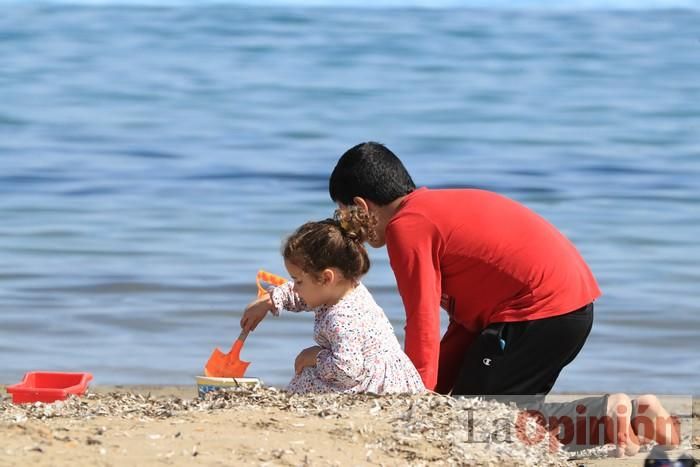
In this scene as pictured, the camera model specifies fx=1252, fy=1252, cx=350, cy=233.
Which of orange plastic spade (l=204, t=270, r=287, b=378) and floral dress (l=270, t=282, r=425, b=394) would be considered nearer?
floral dress (l=270, t=282, r=425, b=394)

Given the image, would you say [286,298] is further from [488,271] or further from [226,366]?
[488,271]

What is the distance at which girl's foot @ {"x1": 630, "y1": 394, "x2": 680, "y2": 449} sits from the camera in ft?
13.8

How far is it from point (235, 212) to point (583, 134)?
6.96 metres

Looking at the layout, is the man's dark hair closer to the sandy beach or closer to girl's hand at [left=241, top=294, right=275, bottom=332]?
girl's hand at [left=241, top=294, right=275, bottom=332]

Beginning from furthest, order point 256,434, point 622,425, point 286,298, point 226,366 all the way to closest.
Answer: point 226,366 < point 286,298 < point 622,425 < point 256,434

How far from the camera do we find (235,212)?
10977 millimetres

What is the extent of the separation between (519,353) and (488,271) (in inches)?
11.7

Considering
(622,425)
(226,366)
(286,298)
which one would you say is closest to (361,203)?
(286,298)

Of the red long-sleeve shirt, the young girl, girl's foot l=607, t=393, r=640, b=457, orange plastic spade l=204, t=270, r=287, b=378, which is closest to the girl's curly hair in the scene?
the young girl

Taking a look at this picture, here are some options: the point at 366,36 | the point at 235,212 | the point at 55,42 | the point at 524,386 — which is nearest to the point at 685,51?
the point at 366,36

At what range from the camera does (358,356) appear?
4062 mm

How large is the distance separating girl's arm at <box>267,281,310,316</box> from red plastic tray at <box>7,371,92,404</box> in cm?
79

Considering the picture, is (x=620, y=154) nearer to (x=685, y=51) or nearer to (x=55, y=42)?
(x=685, y=51)

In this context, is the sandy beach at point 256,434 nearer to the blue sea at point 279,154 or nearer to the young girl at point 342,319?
the young girl at point 342,319
